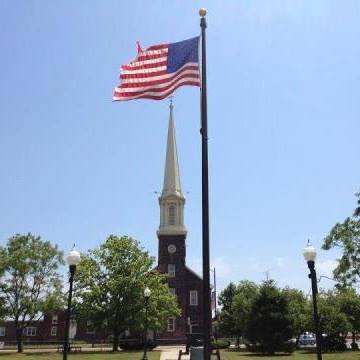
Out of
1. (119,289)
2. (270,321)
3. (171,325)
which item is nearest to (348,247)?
(270,321)

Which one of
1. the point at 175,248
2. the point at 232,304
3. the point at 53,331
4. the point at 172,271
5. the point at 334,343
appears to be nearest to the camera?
the point at 334,343

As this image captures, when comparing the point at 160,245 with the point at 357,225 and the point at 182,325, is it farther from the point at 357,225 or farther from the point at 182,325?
the point at 357,225

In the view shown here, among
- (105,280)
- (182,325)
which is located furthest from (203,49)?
(182,325)

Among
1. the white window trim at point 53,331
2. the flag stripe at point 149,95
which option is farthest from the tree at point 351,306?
the white window trim at point 53,331

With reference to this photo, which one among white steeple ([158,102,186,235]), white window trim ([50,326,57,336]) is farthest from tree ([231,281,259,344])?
white window trim ([50,326,57,336])

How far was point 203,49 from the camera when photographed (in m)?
13.9

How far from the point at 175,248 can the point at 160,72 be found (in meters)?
59.2

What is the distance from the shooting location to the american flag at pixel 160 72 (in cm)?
1437

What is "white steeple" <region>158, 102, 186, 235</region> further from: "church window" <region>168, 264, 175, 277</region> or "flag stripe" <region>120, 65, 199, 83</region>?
"flag stripe" <region>120, 65, 199, 83</region>

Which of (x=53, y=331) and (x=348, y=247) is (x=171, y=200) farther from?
(x=348, y=247)

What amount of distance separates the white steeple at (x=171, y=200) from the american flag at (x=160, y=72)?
189 ft

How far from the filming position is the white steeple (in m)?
72.6

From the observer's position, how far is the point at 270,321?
4056 centimetres

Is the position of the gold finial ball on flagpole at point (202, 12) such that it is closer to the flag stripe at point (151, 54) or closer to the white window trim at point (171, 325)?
the flag stripe at point (151, 54)
